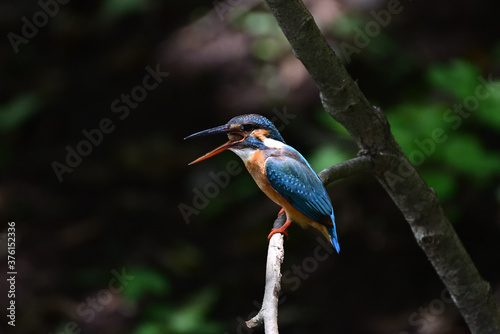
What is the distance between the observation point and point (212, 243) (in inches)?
153

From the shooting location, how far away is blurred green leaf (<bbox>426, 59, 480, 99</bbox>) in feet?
10.4

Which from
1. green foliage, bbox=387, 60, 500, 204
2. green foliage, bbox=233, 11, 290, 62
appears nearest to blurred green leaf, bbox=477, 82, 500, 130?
green foliage, bbox=387, 60, 500, 204

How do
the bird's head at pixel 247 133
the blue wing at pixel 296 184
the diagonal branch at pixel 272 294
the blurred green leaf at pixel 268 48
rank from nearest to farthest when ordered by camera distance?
the diagonal branch at pixel 272 294 → the bird's head at pixel 247 133 → the blue wing at pixel 296 184 → the blurred green leaf at pixel 268 48

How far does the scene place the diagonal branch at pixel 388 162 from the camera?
1284mm

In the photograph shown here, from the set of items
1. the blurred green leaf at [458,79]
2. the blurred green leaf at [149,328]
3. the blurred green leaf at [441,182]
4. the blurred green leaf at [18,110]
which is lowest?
the blurred green leaf at [441,182]

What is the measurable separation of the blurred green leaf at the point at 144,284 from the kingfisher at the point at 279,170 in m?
1.81

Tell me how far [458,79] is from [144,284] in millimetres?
A: 1926

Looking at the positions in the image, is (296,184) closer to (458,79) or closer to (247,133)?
(247,133)

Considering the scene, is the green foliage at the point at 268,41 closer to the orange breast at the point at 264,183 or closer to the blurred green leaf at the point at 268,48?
the blurred green leaf at the point at 268,48

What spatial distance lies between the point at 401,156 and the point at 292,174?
1.06ft

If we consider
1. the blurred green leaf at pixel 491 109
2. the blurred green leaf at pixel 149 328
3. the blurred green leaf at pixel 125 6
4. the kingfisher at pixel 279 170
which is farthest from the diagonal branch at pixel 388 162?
the blurred green leaf at pixel 125 6

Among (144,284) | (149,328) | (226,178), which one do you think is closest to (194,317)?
(149,328)

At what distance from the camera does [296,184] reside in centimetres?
171

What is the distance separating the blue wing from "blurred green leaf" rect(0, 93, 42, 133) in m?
2.99
